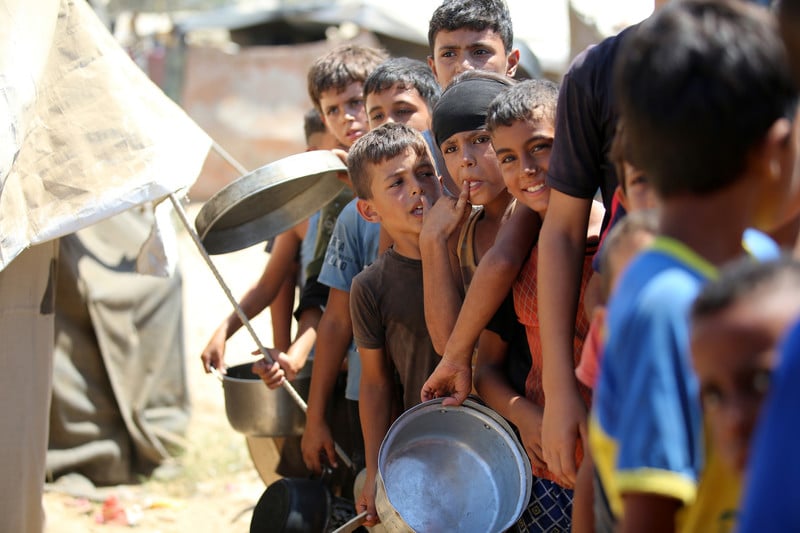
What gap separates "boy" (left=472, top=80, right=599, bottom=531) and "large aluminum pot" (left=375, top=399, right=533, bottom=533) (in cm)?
7

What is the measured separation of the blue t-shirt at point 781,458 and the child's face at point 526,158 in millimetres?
1582

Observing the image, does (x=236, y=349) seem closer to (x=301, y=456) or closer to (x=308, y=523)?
(x=301, y=456)

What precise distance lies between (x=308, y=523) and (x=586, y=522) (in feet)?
4.98

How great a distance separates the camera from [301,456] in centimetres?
414

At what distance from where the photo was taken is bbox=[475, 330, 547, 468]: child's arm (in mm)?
2672

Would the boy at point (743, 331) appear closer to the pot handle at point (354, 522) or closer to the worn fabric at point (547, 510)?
the worn fabric at point (547, 510)

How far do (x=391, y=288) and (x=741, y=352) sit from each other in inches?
79.7

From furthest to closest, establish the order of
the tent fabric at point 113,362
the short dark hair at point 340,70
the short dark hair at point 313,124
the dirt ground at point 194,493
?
the tent fabric at point 113,362
the dirt ground at point 194,493
the short dark hair at point 313,124
the short dark hair at point 340,70

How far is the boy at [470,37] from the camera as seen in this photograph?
404cm

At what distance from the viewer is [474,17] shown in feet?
13.2

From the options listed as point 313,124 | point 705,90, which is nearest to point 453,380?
point 705,90

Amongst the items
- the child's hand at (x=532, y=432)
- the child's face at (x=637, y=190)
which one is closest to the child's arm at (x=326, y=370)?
the child's hand at (x=532, y=432)

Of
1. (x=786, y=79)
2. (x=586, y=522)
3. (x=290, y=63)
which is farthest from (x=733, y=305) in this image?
(x=290, y=63)

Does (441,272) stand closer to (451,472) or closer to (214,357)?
(451,472)
